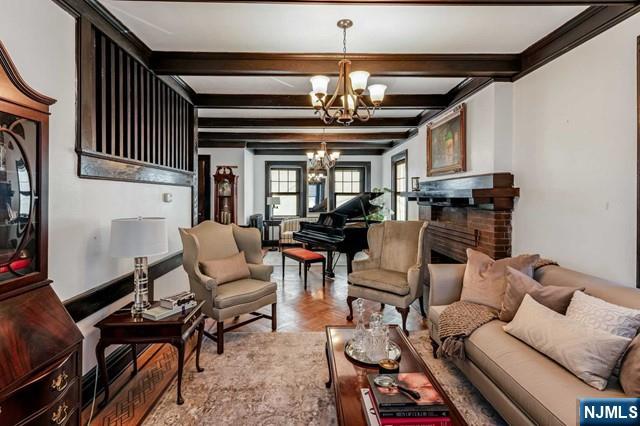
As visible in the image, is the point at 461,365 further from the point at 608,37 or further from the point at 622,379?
the point at 608,37

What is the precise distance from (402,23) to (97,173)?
2.48 metres

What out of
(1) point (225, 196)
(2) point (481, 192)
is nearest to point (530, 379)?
(2) point (481, 192)

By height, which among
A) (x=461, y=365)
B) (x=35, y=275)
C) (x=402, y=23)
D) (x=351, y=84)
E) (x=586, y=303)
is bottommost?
(x=461, y=365)

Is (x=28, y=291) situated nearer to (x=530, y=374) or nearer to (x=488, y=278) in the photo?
(x=530, y=374)

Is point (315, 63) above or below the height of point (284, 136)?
below

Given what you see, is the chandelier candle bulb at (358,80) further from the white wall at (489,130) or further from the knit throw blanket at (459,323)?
the knit throw blanket at (459,323)

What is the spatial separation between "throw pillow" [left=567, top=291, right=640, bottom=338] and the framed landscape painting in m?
2.36

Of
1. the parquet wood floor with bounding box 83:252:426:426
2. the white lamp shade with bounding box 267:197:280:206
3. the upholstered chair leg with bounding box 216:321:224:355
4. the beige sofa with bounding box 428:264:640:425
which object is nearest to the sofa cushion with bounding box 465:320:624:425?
the beige sofa with bounding box 428:264:640:425

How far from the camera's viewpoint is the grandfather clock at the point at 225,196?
724 cm

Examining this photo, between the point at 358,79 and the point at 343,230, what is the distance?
2.80 meters

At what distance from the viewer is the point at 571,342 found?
5.70ft

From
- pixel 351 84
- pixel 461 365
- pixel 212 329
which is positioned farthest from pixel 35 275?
pixel 461 365

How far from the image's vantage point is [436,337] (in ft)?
9.22

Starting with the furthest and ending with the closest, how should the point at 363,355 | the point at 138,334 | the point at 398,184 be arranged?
1. the point at 398,184
2. the point at 138,334
3. the point at 363,355
